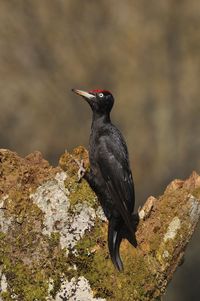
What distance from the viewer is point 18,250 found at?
582cm

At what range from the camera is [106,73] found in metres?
15.7

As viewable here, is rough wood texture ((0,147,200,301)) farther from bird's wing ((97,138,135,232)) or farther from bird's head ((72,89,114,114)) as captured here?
bird's head ((72,89,114,114))

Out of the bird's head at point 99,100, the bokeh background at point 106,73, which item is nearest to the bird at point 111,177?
the bird's head at point 99,100

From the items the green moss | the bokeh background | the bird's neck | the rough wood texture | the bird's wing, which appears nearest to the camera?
the rough wood texture

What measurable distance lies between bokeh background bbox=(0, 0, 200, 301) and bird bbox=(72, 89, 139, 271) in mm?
7320

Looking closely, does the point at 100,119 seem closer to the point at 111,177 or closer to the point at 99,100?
the point at 99,100

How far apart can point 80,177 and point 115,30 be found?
10103mm

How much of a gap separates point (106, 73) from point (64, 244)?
32.7 feet

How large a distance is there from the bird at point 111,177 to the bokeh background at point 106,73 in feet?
24.0

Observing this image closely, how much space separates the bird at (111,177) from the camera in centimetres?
609

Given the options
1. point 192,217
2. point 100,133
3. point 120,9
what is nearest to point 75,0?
point 120,9

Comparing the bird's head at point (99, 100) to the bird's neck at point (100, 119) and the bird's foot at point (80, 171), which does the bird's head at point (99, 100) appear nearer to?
the bird's neck at point (100, 119)

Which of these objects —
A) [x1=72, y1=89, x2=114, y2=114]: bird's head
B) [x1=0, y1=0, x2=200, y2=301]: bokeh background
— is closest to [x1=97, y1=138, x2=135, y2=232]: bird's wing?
[x1=72, y1=89, x2=114, y2=114]: bird's head

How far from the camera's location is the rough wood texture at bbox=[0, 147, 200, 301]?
582cm
